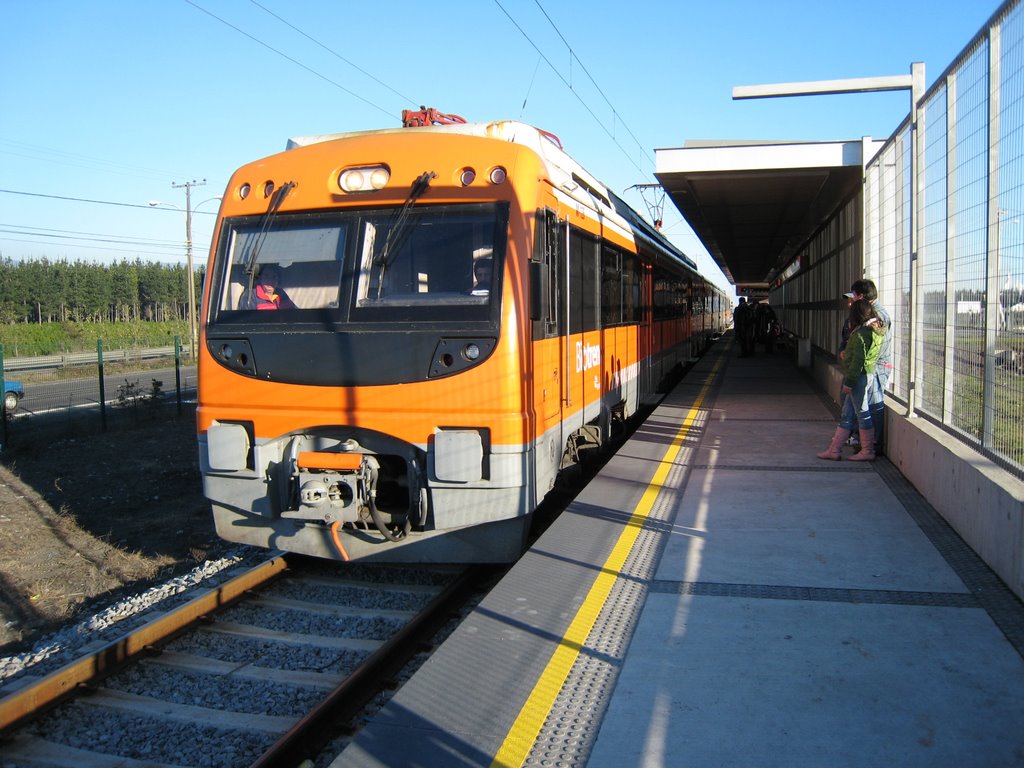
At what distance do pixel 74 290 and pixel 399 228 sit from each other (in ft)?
303

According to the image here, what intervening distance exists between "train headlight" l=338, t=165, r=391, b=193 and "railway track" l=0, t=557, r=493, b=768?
2.75 metres

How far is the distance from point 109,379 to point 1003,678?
101 ft

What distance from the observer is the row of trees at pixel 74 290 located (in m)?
80.1

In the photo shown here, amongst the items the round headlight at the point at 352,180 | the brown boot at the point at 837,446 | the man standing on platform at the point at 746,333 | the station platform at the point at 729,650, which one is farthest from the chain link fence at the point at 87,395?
the man standing on platform at the point at 746,333

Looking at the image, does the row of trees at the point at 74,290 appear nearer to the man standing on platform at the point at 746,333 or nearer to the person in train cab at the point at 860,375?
the man standing on platform at the point at 746,333

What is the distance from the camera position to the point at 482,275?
17.4ft

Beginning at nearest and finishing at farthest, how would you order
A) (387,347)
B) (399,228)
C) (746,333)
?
(387,347), (399,228), (746,333)

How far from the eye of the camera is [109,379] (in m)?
29.5

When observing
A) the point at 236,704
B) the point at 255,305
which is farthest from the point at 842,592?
the point at 255,305

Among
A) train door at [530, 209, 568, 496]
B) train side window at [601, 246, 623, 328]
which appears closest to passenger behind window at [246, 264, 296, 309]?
train door at [530, 209, 568, 496]

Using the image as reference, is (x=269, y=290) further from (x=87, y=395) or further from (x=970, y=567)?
(x=87, y=395)

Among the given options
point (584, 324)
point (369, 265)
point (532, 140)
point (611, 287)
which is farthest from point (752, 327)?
point (369, 265)

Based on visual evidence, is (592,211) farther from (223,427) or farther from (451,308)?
(223,427)

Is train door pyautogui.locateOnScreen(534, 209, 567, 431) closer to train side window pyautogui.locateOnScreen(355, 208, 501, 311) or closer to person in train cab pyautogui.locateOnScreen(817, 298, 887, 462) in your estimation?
train side window pyautogui.locateOnScreen(355, 208, 501, 311)
